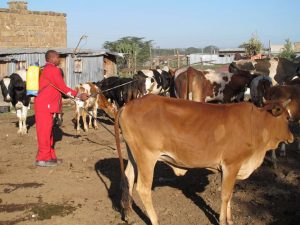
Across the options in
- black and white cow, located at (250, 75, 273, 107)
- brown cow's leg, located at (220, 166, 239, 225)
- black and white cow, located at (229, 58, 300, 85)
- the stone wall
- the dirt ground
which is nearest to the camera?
brown cow's leg, located at (220, 166, 239, 225)

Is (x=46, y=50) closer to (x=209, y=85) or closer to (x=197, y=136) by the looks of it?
(x=209, y=85)

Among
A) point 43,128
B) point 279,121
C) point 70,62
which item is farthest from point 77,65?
point 279,121

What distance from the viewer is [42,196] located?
24.4 feet

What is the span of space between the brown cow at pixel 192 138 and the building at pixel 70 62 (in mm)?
19444

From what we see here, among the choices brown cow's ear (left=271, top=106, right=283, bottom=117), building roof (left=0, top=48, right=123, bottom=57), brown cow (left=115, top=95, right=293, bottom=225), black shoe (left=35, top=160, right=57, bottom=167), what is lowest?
black shoe (left=35, top=160, right=57, bottom=167)

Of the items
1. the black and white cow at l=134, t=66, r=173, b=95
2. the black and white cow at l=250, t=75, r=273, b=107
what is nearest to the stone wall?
the black and white cow at l=134, t=66, r=173, b=95

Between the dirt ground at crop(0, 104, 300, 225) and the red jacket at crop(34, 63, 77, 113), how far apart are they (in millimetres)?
1331

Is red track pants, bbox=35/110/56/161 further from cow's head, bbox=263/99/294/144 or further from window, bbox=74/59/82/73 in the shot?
window, bbox=74/59/82/73

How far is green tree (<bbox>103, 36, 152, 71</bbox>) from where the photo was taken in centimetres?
3367

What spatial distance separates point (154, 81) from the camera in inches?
629

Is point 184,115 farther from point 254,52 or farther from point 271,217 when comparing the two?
point 254,52

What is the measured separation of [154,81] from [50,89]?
24.2ft

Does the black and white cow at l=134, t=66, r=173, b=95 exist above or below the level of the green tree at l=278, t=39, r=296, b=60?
below

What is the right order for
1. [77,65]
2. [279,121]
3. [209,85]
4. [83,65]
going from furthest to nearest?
[83,65] → [77,65] → [209,85] → [279,121]
